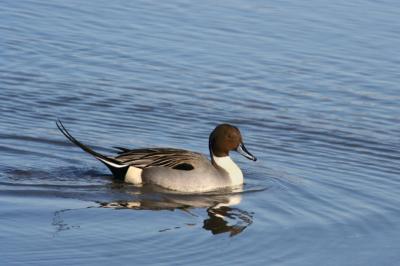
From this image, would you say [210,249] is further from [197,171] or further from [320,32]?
[320,32]

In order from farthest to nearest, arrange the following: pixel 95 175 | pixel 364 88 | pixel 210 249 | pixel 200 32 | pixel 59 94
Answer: pixel 200 32 < pixel 364 88 < pixel 59 94 < pixel 95 175 < pixel 210 249

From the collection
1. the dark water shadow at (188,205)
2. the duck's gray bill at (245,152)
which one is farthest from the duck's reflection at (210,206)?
the duck's gray bill at (245,152)

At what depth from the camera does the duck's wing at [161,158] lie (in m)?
13.1

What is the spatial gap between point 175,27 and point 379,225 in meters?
8.88

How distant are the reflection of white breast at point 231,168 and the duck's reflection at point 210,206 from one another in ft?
1.09

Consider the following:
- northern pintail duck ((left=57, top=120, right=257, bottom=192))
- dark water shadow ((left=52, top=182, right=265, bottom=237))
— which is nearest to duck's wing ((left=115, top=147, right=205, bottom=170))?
northern pintail duck ((left=57, top=120, right=257, bottom=192))

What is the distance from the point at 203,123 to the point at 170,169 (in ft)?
7.16

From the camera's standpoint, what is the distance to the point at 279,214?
11.7m

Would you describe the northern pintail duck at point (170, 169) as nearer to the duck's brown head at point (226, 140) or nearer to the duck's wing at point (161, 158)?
the duck's wing at point (161, 158)

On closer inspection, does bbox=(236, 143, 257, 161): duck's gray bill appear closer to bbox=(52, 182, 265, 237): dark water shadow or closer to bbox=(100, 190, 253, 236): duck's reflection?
bbox=(52, 182, 265, 237): dark water shadow

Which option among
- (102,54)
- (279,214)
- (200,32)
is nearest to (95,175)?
(279,214)

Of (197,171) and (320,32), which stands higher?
(320,32)

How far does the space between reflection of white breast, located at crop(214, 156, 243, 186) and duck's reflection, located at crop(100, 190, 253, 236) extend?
0.33 metres

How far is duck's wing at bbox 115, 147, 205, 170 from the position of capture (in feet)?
42.8
